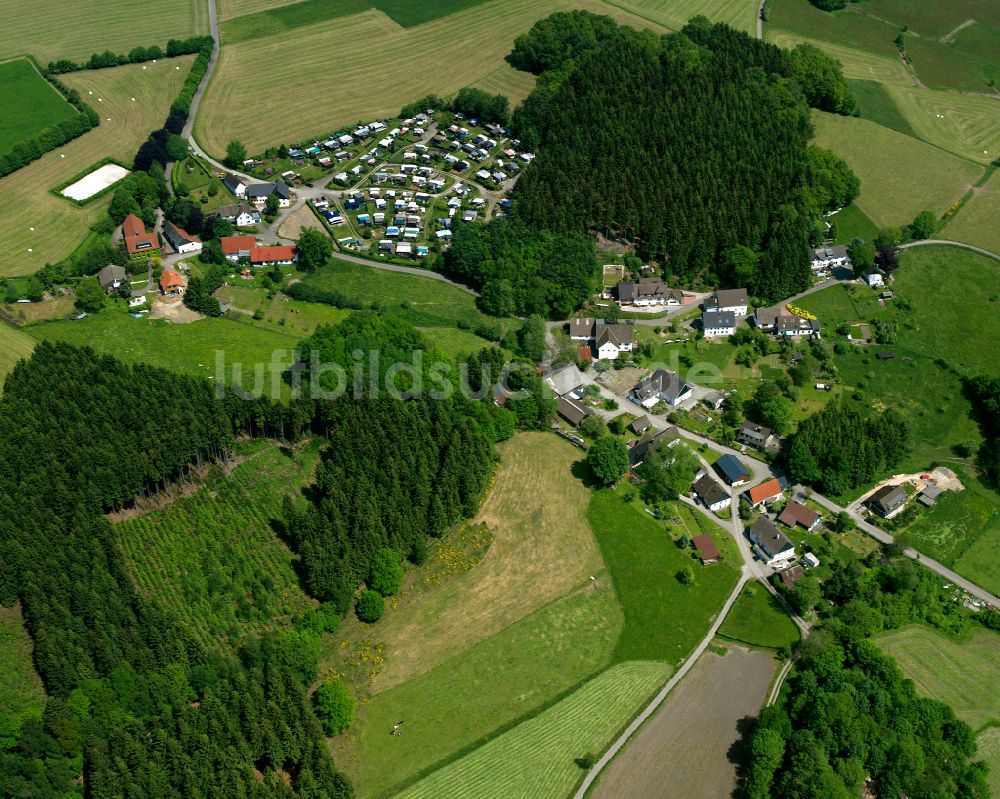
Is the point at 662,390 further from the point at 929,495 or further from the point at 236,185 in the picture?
the point at 236,185

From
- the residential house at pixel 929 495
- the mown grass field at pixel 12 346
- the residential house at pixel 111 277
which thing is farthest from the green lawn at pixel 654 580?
the residential house at pixel 111 277

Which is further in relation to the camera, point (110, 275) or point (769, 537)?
point (110, 275)

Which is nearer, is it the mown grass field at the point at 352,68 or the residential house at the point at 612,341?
the residential house at the point at 612,341

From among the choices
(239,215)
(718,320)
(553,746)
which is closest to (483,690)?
(553,746)

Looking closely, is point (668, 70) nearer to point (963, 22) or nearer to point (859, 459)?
point (963, 22)

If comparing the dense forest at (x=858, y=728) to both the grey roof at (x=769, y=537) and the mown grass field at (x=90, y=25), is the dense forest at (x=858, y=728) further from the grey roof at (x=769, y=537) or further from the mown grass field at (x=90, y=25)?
the mown grass field at (x=90, y=25)
